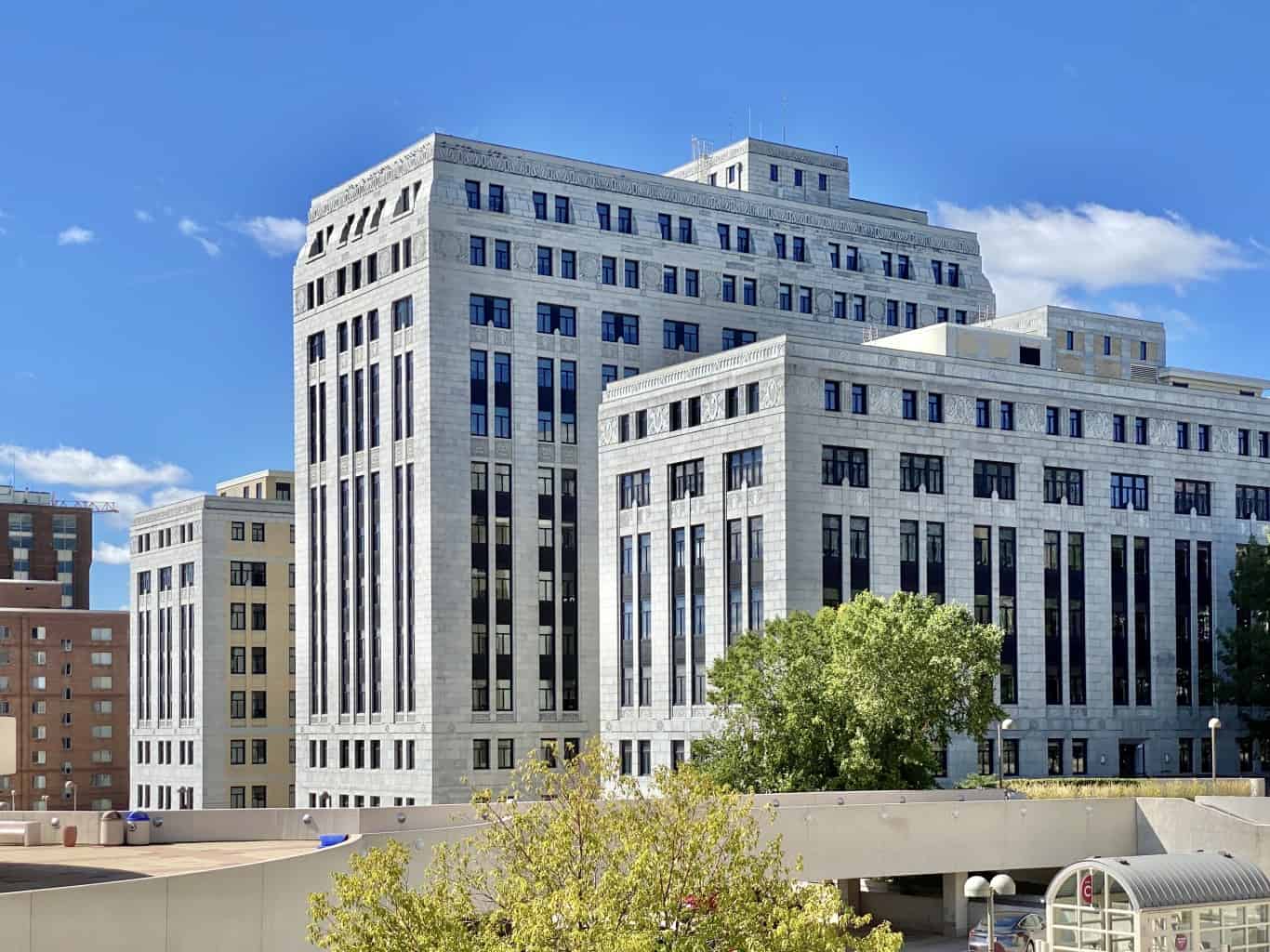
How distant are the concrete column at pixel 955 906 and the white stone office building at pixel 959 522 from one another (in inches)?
872

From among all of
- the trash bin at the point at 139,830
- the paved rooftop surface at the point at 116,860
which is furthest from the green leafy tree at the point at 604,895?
the trash bin at the point at 139,830

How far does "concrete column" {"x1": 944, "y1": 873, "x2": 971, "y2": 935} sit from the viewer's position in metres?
66.4

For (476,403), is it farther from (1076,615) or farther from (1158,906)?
(1158,906)

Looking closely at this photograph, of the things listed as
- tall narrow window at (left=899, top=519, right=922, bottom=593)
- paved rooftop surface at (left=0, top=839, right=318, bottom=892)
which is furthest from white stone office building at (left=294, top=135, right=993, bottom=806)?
paved rooftop surface at (left=0, top=839, right=318, bottom=892)

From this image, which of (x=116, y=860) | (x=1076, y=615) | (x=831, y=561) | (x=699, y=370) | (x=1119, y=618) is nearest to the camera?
(x=116, y=860)

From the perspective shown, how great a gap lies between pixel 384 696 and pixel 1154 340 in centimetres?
5281

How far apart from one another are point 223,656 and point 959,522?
194 ft

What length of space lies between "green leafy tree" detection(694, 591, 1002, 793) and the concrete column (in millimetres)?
5974

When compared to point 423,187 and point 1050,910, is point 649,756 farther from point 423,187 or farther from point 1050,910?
point 1050,910

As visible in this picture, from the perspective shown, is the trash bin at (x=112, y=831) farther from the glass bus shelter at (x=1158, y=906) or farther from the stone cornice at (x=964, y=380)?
the stone cornice at (x=964, y=380)

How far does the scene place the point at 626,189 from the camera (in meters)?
107

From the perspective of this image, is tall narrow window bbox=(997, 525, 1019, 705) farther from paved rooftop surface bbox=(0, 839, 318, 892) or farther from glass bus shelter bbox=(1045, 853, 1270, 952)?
paved rooftop surface bbox=(0, 839, 318, 892)

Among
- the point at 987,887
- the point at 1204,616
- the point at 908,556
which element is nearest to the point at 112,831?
the point at 987,887

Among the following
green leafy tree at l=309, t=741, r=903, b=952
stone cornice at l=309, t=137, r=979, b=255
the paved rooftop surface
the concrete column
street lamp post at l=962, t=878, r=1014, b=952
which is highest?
stone cornice at l=309, t=137, r=979, b=255
